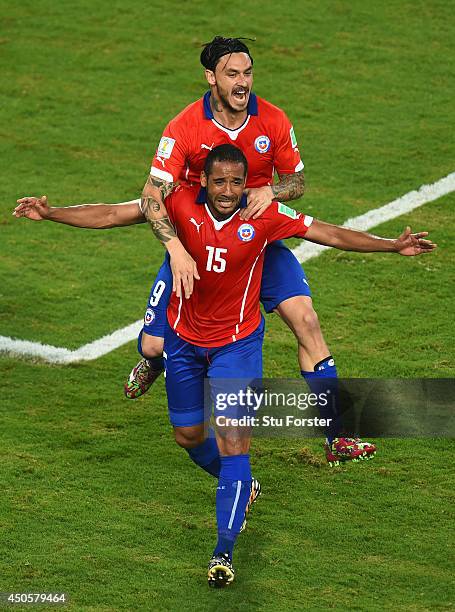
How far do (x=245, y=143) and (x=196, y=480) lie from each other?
2.00 m

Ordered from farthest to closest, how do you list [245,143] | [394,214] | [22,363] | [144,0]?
[144,0]
[394,214]
[22,363]
[245,143]

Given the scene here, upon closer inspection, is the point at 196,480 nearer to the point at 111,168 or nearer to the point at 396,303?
the point at 396,303

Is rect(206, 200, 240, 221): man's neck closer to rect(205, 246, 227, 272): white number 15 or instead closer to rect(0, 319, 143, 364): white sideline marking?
rect(205, 246, 227, 272): white number 15

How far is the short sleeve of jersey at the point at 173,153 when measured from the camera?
790 centimetres

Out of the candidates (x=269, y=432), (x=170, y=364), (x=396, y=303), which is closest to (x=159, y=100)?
(x=396, y=303)

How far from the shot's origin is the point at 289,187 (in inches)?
320

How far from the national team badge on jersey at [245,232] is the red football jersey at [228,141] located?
742 millimetres

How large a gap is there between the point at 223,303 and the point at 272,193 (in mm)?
708

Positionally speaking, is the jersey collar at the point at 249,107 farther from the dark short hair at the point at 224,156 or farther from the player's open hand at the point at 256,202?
the dark short hair at the point at 224,156

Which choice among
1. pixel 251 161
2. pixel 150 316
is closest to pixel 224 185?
pixel 251 161

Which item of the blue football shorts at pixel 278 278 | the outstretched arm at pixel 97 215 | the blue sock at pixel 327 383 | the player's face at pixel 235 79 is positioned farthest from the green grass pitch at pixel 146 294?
the player's face at pixel 235 79

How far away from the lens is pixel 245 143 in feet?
26.5

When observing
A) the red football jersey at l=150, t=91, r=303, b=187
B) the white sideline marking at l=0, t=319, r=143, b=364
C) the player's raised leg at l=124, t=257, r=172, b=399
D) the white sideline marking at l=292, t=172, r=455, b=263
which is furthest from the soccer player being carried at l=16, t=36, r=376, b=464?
the white sideline marking at l=292, t=172, r=455, b=263

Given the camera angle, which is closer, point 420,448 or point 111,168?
point 420,448
